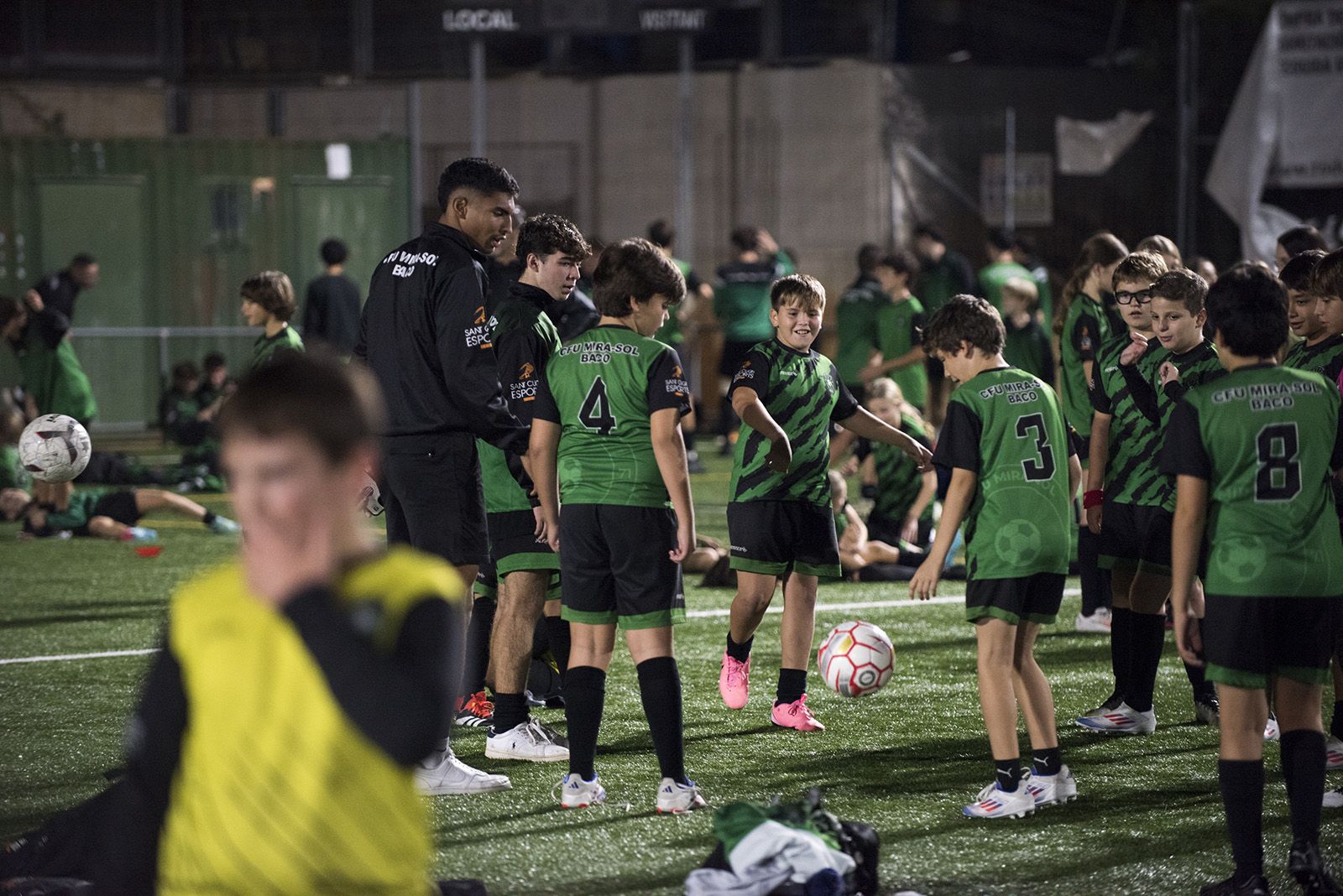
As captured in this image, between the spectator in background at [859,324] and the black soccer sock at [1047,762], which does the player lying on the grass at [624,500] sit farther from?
the spectator in background at [859,324]

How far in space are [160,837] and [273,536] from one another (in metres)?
0.51

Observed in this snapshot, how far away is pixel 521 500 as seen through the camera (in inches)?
239

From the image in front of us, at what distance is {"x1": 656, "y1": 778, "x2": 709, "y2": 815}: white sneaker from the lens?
5.00 m

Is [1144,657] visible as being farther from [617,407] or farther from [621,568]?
[617,407]

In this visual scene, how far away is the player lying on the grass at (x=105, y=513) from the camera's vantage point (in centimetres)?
1174

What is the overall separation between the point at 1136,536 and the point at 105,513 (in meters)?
8.20

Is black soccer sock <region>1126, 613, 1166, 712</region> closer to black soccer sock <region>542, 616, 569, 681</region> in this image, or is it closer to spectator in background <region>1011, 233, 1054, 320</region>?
black soccer sock <region>542, 616, 569, 681</region>

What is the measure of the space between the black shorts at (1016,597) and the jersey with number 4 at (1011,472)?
27 millimetres

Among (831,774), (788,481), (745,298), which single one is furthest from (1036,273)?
(831,774)

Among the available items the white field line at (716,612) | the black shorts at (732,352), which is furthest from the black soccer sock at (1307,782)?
the black shorts at (732,352)

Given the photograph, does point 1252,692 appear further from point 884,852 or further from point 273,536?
point 273,536

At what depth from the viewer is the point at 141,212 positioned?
20062mm

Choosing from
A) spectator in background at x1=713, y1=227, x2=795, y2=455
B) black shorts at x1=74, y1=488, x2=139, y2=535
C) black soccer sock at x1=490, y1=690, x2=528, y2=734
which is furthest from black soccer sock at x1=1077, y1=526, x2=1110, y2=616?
spectator in background at x1=713, y1=227, x2=795, y2=455

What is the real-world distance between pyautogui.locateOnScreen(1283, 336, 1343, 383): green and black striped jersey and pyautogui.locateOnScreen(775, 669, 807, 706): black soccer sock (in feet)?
6.90
